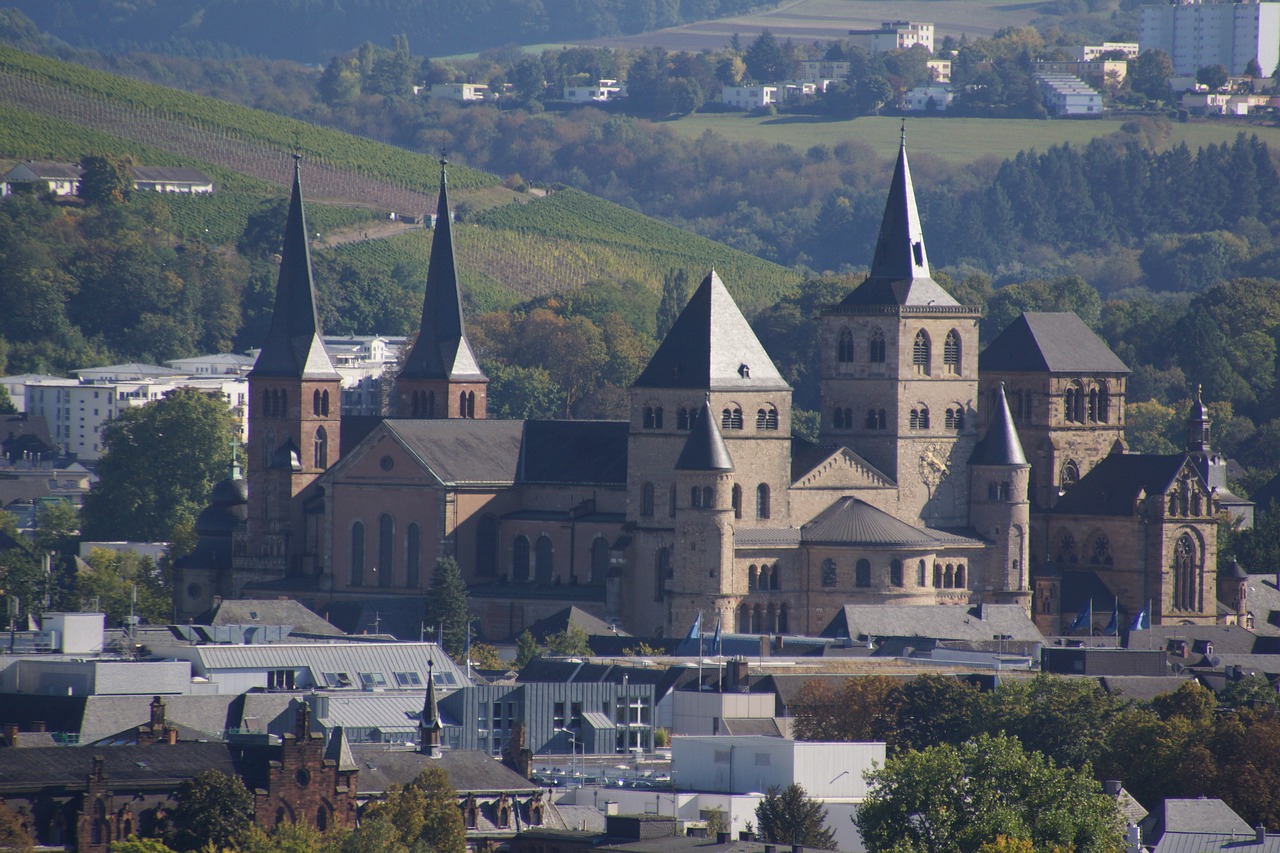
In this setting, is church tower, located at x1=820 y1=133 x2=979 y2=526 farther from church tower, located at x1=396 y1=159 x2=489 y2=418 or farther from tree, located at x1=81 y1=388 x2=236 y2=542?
tree, located at x1=81 y1=388 x2=236 y2=542

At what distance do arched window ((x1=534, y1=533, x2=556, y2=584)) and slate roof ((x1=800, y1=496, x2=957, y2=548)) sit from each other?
1088cm

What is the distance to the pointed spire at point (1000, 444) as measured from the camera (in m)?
137

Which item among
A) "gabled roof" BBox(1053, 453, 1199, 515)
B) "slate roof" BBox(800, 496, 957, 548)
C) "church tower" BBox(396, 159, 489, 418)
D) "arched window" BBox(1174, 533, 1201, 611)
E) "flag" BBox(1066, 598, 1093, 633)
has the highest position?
"church tower" BBox(396, 159, 489, 418)

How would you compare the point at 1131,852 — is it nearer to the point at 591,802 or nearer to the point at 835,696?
the point at 591,802

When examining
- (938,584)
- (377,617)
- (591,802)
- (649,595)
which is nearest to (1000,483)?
(938,584)

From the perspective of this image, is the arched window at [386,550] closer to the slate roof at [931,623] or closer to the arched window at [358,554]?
the arched window at [358,554]

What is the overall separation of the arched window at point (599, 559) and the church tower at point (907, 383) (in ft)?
29.4

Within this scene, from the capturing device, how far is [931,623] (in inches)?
5069

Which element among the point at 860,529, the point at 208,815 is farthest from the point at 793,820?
the point at 860,529

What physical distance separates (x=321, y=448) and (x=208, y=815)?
235 ft

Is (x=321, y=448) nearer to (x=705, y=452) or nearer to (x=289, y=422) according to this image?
(x=289, y=422)

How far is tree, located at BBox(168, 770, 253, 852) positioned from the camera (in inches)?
3002

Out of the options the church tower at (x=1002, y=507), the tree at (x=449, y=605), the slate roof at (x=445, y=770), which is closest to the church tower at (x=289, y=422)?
the tree at (x=449, y=605)

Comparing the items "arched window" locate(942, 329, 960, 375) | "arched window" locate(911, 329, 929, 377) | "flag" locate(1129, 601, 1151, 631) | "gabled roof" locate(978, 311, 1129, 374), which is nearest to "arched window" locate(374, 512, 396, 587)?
"arched window" locate(911, 329, 929, 377)
